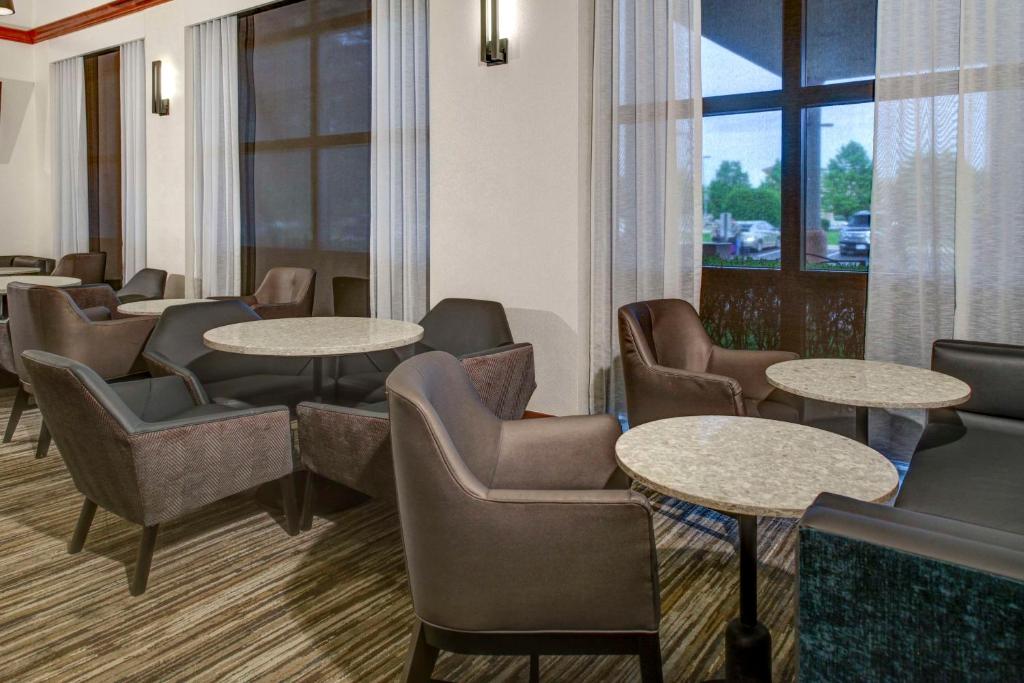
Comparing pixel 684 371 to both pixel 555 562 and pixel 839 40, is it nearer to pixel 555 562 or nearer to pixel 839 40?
pixel 555 562

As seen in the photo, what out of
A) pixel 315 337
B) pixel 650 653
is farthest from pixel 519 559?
pixel 315 337

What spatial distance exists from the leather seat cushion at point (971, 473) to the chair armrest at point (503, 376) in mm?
1457

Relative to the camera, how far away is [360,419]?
247 cm

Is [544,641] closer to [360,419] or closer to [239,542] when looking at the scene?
[360,419]

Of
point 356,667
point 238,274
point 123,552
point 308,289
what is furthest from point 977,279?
point 238,274

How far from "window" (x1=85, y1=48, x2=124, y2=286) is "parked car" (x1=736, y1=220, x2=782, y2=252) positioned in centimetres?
642

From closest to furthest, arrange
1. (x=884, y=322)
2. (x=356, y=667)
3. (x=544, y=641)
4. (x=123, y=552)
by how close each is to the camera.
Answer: (x=544, y=641) → (x=356, y=667) → (x=123, y=552) → (x=884, y=322)

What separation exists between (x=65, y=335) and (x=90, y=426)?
6.35ft

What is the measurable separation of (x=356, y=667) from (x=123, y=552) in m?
1.23

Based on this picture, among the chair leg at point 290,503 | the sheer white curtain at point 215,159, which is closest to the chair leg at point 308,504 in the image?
the chair leg at point 290,503

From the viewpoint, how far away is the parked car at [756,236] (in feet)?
12.3

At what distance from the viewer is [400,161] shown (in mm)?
4879

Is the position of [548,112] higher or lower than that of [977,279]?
higher

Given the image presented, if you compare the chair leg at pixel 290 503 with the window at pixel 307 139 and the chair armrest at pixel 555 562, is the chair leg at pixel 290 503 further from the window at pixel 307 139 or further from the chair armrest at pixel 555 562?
the window at pixel 307 139
